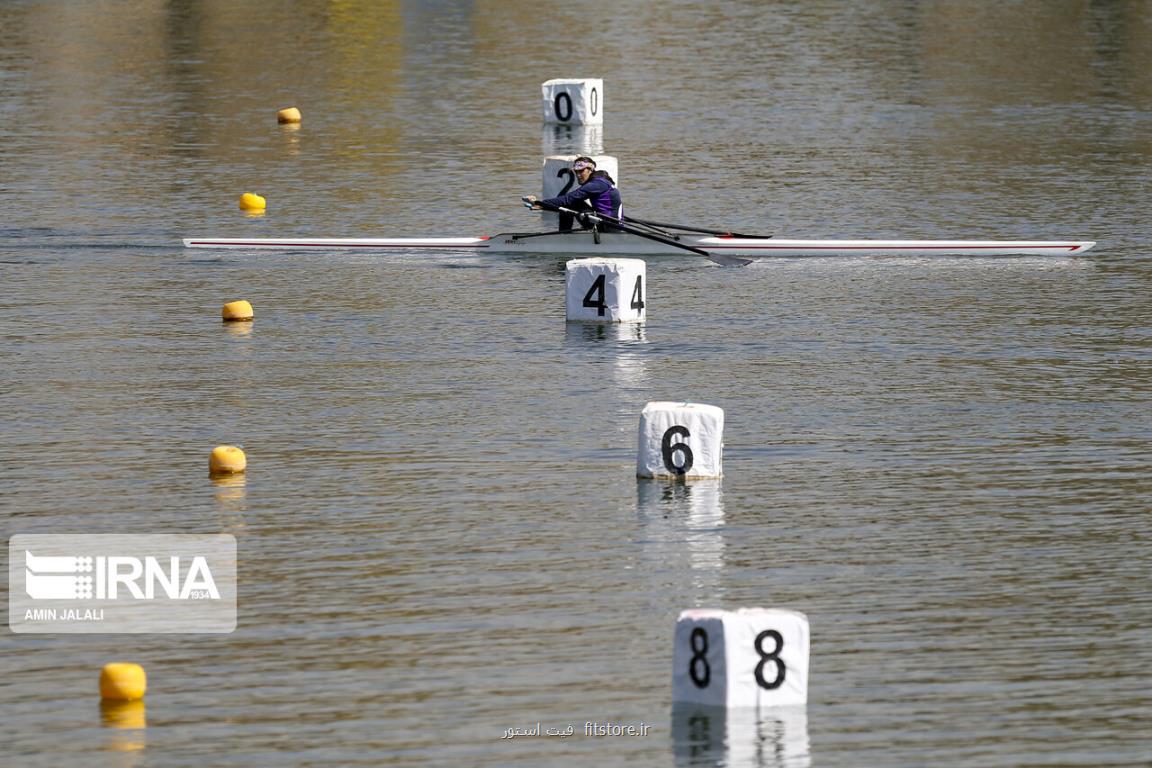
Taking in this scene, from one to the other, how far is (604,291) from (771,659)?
12.0 metres

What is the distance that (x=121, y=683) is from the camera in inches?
513

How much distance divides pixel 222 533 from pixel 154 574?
36.6 inches

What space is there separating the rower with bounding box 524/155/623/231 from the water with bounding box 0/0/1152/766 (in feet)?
2.83

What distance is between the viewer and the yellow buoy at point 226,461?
18.0 meters

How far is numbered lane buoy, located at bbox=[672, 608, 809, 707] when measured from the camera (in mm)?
12562

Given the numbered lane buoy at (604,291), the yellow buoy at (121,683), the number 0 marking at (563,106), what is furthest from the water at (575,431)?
the number 0 marking at (563,106)

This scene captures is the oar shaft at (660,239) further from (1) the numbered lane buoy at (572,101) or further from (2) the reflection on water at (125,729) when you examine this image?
(2) the reflection on water at (125,729)

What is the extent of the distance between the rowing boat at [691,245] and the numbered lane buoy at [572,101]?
12533 mm

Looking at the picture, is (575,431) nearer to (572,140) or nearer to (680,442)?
(680,442)

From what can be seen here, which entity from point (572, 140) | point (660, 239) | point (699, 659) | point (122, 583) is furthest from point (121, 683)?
point (572, 140)

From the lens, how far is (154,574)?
15.7m

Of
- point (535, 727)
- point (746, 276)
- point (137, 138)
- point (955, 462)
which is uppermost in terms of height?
point (137, 138)

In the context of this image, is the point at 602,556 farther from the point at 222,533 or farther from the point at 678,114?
the point at 678,114

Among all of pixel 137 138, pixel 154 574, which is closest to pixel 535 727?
pixel 154 574
